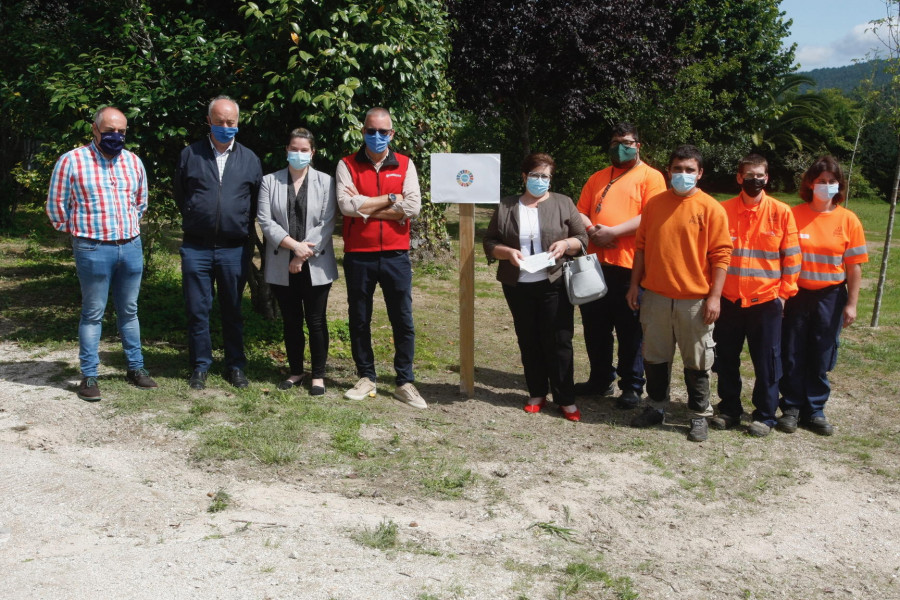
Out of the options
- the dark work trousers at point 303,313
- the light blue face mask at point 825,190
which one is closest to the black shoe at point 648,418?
the light blue face mask at point 825,190

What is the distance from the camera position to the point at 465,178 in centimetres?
629

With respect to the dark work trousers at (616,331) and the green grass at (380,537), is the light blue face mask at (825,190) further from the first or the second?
the green grass at (380,537)

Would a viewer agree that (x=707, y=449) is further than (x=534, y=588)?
Yes

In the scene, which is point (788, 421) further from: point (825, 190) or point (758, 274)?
point (825, 190)

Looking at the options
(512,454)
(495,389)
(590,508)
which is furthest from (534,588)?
(495,389)

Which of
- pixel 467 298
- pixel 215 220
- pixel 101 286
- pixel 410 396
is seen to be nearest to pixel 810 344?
pixel 467 298

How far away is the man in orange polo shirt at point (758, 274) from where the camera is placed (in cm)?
574

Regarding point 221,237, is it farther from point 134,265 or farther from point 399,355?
point 399,355

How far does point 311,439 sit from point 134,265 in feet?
6.02

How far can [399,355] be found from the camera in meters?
6.34

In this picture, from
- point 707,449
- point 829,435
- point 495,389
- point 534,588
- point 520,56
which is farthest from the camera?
point 520,56

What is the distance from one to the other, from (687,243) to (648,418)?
1395 mm

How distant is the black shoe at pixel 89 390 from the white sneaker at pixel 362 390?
176 centimetres

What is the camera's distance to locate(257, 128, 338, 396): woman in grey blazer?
5.96 meters
